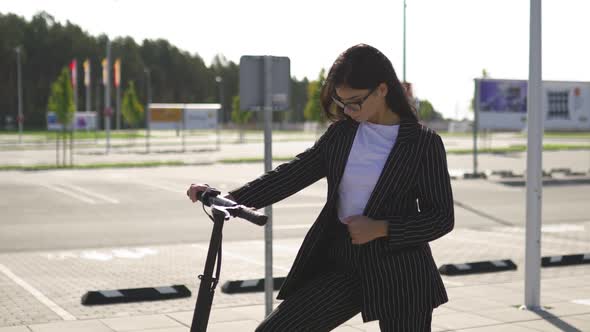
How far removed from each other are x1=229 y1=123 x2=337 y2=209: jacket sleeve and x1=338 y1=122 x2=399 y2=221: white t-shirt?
0.13 meters

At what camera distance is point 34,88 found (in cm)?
12456

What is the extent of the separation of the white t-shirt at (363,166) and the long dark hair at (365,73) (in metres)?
0.10

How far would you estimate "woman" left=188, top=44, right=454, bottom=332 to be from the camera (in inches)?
118

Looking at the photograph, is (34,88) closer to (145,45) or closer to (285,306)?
(145,45)

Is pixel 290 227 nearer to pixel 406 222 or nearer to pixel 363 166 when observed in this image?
pixel 363 166

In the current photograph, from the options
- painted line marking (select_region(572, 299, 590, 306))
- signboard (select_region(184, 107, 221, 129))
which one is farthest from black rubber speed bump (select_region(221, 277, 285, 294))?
signboard (select_region(184, 107, 221, 129))

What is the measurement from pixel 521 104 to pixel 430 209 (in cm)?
2566

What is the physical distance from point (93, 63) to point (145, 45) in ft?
48.6

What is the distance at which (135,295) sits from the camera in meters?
7.71

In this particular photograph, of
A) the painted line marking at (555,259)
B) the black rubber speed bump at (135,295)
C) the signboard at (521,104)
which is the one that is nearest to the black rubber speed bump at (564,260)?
the painted line marking at (555,259)

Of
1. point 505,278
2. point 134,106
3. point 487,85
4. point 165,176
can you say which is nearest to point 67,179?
point 165,176

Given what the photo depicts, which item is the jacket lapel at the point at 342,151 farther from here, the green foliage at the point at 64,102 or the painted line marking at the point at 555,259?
the green foliage at the point at 64,102

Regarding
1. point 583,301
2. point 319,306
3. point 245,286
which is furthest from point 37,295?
point 319,306

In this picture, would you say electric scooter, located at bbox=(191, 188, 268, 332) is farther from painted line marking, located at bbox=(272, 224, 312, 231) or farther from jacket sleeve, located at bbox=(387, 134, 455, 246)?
painted line marking, located at bbox=(272, 224, 312, 231)
